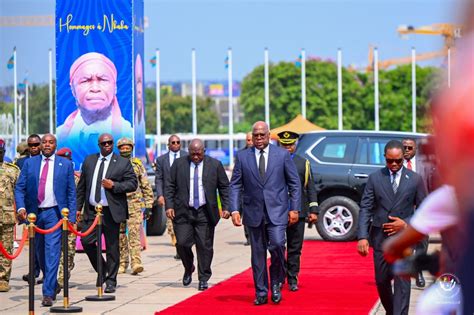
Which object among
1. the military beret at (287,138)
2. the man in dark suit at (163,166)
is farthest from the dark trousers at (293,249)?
the man in dark suit at (163,166)

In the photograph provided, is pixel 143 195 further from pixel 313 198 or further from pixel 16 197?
pixel 16 197

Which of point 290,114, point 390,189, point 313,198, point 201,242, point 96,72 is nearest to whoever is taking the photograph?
point 390,189

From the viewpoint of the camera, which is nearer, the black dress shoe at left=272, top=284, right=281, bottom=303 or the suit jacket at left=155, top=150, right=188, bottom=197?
the black dress shoe at left=272, top=284, right=281, bottom=303

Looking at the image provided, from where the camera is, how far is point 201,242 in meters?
14.2

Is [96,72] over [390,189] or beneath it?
over

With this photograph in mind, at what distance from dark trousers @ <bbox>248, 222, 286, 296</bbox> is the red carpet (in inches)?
10.2

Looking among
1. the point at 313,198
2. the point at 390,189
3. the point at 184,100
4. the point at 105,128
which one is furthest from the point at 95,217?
the point at 184,100

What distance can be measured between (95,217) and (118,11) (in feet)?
22.2

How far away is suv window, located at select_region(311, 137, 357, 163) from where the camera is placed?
21656 millimetres

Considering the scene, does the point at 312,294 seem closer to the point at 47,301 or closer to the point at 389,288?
the point at 47,301

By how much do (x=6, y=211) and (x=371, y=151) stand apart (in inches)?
363

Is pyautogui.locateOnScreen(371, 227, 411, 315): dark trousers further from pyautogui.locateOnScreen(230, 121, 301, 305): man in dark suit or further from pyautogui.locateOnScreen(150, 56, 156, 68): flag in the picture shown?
pyautogui.locateOnScreen(150, 56, 156, 68): flag

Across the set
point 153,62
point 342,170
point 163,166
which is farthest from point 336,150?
point 153,62

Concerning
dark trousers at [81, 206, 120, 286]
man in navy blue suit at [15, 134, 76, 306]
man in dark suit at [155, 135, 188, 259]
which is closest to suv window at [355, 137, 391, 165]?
man in dark suit at [155, 135, 188, 259]
